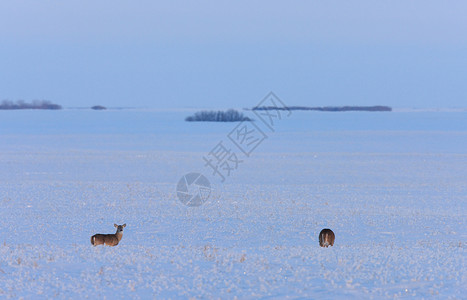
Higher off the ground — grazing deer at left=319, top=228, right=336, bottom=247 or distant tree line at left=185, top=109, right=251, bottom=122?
distant tree line at left=185, top=109, right=251, bottom=122

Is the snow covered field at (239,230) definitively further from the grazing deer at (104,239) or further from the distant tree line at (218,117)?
the distant tree line at (218,117)

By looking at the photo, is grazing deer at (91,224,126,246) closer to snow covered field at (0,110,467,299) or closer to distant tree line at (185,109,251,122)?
snow covered field at (0,110,467,299)

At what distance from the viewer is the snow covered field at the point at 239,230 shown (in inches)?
300

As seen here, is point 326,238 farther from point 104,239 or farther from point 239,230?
point 104,239

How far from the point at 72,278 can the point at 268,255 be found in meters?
3.29

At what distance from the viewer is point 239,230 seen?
Answer: 1280cm

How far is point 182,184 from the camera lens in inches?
813

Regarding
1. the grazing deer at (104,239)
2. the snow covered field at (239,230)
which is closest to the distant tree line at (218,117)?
the snow covered field at (239,230)

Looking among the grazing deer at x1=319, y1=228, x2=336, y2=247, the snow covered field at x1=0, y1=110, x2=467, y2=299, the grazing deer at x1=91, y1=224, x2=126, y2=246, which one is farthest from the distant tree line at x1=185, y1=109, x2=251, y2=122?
the grazing deer at x1=91, y1=224, x2=126, y2=246

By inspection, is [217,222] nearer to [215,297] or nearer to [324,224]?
[324,224]

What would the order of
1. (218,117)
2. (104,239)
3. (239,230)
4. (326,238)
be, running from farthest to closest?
1. (218,117)
2. (239,230)
3. (326,238)
4. (104,239)

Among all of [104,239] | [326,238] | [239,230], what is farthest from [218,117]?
[104,239]

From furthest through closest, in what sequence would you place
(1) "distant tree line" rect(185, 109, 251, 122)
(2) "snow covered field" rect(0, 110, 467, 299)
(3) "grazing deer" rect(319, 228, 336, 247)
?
(1) "distant tree line" rect(185, 109, 251, 122)
(3) "grazing deer" rect(319, 228, 336, 247)
(2) "snow covered field" rect(0, 110, 467, 299)

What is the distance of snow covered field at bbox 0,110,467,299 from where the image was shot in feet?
25.0
